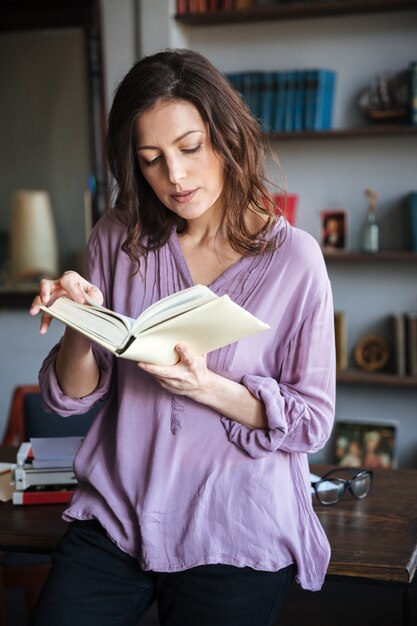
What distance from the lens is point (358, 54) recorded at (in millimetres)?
4098

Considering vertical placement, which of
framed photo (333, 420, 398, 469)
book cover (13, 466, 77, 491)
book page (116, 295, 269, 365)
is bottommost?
framed photo (333, 420, 398, 469)

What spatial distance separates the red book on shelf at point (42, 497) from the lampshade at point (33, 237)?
2477 mm

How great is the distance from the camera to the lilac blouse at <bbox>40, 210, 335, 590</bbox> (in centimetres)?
161

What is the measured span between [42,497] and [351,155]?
266cm

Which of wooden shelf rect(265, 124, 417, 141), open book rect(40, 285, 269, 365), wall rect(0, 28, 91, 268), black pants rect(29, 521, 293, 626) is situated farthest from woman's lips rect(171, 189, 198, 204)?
wall rect(0, 28, 91, 268)

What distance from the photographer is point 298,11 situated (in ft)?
13.1

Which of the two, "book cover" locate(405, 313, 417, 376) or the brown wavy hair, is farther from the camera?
"book cover" locate(405, 313, 417, 376)

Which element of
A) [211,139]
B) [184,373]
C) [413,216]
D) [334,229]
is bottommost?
[334,229]

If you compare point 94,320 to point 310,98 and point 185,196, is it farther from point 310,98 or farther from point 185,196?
point 310,98

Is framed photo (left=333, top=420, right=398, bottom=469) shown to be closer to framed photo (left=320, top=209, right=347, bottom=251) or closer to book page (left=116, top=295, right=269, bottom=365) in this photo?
framed photo (left=320, top=209, right=347, bottom=251)

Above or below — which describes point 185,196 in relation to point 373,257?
above

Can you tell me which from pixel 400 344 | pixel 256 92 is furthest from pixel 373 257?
pixel 256 92

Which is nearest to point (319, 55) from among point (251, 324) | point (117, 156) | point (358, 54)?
point (358, 54)

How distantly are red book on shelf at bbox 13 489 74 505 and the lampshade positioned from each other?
8.13 ft
